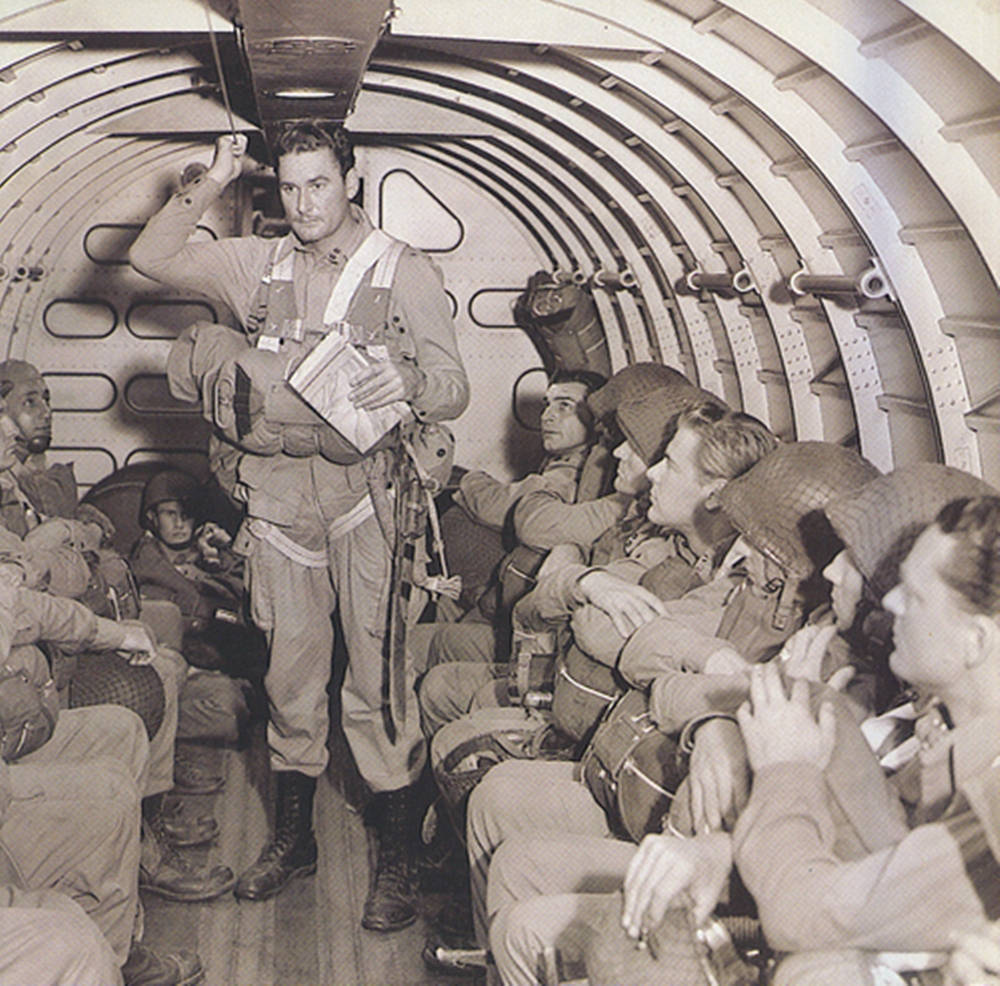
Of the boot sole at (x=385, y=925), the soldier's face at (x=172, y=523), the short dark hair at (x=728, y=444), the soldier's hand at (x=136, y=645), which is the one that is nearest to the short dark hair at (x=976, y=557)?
the short dark hair at (x=728, y=444)

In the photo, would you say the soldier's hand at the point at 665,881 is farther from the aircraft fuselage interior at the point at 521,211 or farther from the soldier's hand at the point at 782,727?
the aircraft fuselage interior at the point at 521,211

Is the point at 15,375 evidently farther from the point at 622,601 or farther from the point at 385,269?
the point at 622,601

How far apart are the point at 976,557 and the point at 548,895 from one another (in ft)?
4.00

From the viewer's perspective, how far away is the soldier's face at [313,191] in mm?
4070

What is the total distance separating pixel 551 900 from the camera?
8.68 feet

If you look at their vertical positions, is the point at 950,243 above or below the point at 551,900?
above

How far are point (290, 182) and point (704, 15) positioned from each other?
138cm

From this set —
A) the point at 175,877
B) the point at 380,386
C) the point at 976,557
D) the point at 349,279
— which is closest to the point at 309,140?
the point at 349,279

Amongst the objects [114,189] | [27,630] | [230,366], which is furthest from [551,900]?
[114,189]

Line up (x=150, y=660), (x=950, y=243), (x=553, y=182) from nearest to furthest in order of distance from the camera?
(x=950, y=243) < (x=150, y=660) < (x=553, y=182)

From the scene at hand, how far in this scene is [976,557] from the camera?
205 cm

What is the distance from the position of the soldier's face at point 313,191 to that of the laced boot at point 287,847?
1.83m

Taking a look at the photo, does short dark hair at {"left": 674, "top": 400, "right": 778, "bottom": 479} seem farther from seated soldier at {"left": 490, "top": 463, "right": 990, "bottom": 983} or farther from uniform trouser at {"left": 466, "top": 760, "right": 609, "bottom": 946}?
uniform trouser at {"left": 466, "top": 760, "right": 609, "bottom": 946}

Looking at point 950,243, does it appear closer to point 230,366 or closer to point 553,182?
point 230,366
